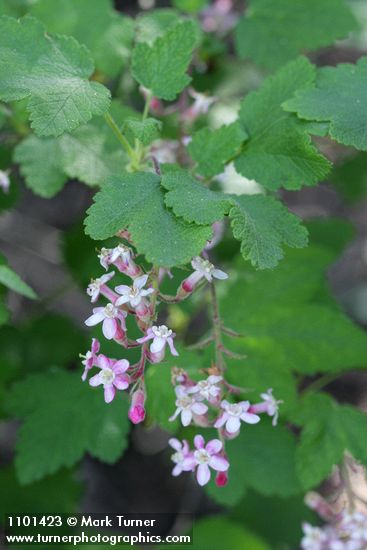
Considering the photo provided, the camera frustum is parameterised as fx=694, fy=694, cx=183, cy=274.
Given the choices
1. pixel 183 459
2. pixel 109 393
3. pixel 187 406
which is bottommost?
pixel 183 459

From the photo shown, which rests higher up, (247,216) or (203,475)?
(247,216)

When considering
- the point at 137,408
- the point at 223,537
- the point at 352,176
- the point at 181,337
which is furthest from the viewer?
the point at 352,176

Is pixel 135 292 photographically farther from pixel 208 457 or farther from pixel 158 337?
pixel 208 457

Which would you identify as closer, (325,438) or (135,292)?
(135,292)

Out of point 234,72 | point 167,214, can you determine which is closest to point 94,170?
point 167,214

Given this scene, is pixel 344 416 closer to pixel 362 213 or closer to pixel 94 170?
pixel 94 170

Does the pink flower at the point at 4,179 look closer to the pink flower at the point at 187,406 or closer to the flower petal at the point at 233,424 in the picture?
the pink flower at the point at 187,406

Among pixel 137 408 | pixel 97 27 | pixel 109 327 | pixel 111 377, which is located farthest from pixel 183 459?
pixel 97 27
